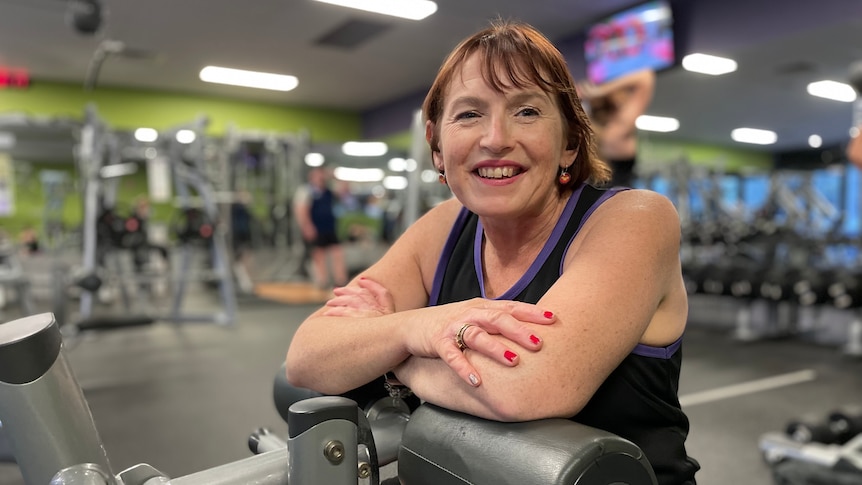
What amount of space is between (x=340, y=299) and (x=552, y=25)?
213 inches

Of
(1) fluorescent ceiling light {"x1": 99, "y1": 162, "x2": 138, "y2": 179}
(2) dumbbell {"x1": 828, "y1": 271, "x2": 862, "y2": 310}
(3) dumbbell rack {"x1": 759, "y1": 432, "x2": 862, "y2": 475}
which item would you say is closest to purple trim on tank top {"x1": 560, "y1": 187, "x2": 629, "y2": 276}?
(3) dumbbell rack {"x1": 759, "y1": 432, "x2": 862, "y2": 475}

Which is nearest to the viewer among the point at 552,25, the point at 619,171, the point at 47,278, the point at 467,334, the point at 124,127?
the point at 467,334

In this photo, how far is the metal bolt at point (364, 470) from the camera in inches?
26.1

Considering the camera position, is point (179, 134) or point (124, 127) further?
point (124, 127)

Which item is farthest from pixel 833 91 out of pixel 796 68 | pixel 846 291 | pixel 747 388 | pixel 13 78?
pixel 13 78

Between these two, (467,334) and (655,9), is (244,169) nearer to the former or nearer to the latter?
(655,9)

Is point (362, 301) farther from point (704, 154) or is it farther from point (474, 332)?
point (704, 154)

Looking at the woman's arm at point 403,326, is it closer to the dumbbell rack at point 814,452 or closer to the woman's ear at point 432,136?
the woman's ear at point 432,136

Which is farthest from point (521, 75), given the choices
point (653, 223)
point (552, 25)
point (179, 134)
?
point (552, 25)

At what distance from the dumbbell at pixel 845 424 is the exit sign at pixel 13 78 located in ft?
27.9

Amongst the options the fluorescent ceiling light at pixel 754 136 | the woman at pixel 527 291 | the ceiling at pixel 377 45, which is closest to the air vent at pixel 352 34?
the ceiling at pixel 377 45

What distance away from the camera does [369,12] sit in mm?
5375

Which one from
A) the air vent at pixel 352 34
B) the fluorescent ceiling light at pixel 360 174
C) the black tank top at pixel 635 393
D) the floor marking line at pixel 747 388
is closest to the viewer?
the black tank top at pixel 635 393

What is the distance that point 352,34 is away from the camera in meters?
6.00
